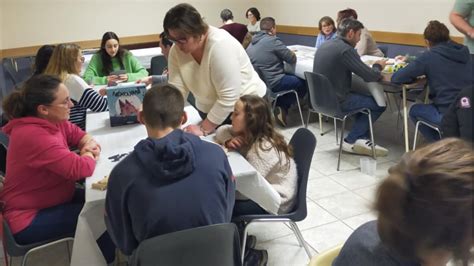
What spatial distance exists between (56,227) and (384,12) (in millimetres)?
5167

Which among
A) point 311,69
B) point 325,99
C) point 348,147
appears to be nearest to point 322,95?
point 325,99

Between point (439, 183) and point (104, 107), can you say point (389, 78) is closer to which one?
point (104, 107)

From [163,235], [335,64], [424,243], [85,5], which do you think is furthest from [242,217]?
[85,5]

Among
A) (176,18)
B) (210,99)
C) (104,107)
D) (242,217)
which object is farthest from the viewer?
(104,107)

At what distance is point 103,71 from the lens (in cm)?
384

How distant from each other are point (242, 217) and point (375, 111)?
221 centimetres

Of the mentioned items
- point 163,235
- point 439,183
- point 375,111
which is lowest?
point 375,111

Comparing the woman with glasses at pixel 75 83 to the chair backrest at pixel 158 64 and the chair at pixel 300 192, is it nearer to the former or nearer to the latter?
the chair at pixel 300 192

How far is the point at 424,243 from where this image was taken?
84 centimetres

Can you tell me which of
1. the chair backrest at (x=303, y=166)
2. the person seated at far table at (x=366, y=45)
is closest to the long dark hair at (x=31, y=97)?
the chair backrest at (x=303, y=166)

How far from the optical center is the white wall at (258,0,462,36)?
4918mm

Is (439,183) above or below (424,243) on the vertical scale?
above

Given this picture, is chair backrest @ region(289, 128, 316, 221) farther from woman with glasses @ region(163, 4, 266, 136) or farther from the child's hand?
woman with glasses @ region(163, 4, 266, 136)

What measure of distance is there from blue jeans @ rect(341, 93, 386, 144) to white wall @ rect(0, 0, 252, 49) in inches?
191
